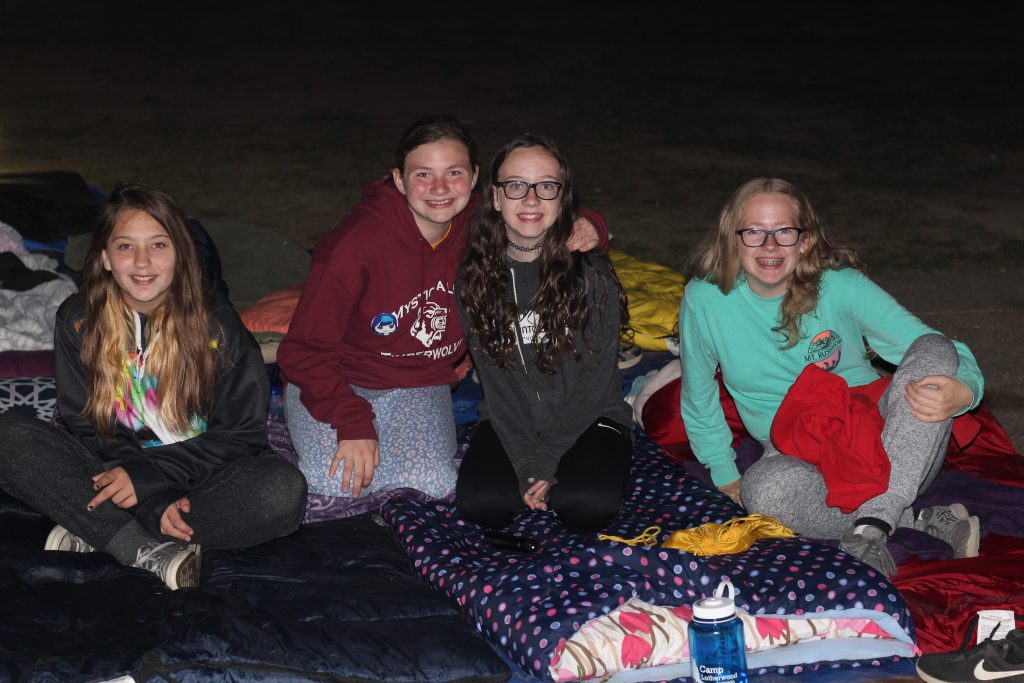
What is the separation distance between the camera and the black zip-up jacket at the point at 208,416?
3283mm

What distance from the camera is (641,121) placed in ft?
33.8

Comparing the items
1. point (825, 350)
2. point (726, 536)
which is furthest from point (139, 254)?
point (825, 350)

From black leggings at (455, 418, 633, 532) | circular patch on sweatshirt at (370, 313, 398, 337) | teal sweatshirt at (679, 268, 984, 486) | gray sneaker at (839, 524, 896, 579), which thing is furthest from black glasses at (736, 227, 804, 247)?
circular patch on sweatshirt at (370, 313, 398, 337)

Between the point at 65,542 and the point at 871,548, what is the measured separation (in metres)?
2.08

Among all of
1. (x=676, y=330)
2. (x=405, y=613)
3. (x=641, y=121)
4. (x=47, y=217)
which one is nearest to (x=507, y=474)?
(x=405, y=613)

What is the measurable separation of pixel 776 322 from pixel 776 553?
0.73m

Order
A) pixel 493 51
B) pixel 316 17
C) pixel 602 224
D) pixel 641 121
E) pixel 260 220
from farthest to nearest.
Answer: pixel 316 17, pixel 493 51, pixel 641 121, pixel 260 220, pixel 602 224

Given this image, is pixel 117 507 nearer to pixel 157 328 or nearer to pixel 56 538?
pixel 56 538

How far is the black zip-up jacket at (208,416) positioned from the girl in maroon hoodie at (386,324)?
0.91 ft

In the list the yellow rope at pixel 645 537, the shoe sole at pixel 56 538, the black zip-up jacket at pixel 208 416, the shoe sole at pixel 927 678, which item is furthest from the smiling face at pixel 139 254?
the shoe sole at pixel 927 678

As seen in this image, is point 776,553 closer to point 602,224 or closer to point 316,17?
point 602,224

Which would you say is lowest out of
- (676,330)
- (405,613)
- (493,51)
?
(405,613)

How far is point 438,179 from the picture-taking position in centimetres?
352

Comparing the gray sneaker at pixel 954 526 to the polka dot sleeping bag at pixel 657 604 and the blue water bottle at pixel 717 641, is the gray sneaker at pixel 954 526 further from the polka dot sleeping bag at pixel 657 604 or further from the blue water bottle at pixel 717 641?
the blue water bottle at pixel 717 641
